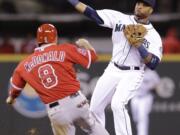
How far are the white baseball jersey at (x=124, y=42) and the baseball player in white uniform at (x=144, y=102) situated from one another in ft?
11.9

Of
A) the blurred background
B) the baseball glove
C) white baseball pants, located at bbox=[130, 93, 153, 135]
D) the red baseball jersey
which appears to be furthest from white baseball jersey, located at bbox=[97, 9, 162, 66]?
white baseball pants, located at bbox=[130, 93, 153, 135]

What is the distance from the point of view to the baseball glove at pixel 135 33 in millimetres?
11305

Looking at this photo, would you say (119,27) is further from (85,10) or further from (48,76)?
(48,76)

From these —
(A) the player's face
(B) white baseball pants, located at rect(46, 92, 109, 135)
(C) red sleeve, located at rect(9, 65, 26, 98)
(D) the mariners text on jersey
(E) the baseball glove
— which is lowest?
(B) white baseball pants, located at rect(46, 92, 109, 135)

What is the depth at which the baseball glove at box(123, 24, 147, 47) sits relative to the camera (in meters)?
11.3

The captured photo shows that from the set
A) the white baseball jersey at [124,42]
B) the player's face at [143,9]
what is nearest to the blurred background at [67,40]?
the white baseball jersey at [124,42]

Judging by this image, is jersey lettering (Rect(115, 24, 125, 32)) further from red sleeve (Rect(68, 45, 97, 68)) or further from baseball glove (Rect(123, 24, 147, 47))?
red sleeve (Rect(68, 45, 97, 68))

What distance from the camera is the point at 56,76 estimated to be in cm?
1084

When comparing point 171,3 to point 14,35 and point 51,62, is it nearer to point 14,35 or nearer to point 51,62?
point 14,35

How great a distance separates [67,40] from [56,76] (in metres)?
7.87

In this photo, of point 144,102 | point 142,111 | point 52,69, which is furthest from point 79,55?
point 144,102

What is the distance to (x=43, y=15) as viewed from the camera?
61.9 ft

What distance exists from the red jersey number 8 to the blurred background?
2592 millimetres

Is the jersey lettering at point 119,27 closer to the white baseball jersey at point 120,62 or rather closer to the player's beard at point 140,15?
the white baseball jersey at point 120,62
